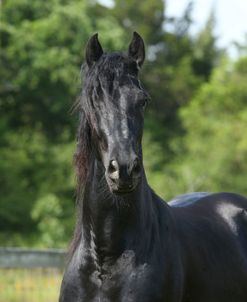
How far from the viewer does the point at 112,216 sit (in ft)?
15.4

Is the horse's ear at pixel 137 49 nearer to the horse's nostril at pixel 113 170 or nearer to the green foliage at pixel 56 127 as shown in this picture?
the horse's nostril at pixel 113 170

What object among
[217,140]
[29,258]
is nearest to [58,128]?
[217,140]

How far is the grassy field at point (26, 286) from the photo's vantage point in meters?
11.4

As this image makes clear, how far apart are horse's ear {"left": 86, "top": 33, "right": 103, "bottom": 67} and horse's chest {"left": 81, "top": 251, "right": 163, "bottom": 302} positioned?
1.17 metres

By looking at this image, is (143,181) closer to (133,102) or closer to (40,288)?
(133,102)

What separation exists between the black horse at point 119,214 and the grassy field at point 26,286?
21.4 feet

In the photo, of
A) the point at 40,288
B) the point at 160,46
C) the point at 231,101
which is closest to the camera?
the point at 40,288

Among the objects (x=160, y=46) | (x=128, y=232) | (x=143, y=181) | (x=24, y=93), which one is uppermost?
(x=160, y=46)

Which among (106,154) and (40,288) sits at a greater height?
(106,154)

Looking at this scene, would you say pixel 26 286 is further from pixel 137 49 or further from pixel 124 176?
pixel 124 176

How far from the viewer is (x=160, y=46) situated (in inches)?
1865

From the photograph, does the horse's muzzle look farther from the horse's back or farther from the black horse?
→ the horse's back

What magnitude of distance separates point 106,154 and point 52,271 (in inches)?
307

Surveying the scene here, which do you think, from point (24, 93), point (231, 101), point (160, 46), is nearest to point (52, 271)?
point (24, 93)
